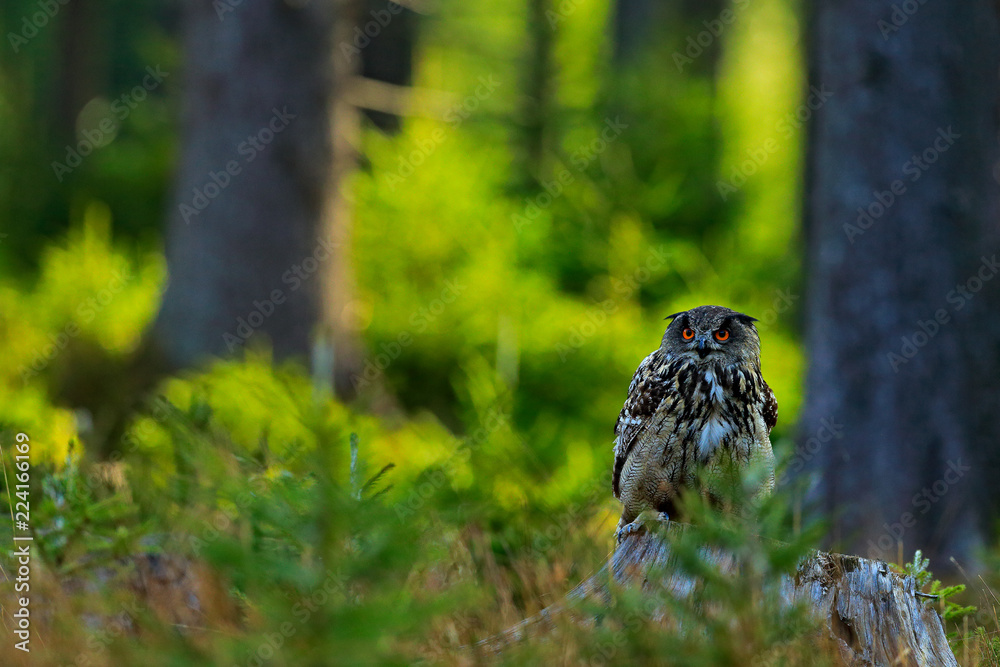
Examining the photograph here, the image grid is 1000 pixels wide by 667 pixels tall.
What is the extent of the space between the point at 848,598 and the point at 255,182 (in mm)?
6913

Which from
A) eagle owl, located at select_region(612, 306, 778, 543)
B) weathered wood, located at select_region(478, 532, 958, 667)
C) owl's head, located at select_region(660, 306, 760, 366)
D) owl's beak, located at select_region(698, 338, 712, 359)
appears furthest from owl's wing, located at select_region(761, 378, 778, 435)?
weathered wood, located at select_region(478, 532, 958, 667)

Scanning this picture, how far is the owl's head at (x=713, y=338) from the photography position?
3146 millimetres

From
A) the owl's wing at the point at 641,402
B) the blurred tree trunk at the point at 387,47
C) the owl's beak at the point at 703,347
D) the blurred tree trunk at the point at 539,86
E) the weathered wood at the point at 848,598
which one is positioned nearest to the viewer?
the weathered wood at the point at 848,598

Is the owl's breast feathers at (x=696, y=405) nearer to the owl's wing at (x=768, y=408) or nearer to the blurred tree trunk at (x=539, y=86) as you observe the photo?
the owl's wing at (x=768, y=408)

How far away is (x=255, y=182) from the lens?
8531 millimetres

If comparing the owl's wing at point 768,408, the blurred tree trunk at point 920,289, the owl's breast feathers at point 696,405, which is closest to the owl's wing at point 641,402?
the owl's breast feathers at point 696,405

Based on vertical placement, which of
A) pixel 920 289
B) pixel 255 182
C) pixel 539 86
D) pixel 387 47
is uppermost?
pixel 387 47

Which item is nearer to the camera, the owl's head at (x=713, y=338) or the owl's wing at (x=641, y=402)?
the owl's head at (x=713, y=338)

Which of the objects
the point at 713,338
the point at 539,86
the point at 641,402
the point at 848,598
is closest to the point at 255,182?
the point at 539,86

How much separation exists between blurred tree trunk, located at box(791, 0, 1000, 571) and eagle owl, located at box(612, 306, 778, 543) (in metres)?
2.84

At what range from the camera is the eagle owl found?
3.13 meters

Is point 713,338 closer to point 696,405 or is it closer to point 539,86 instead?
point 696,405

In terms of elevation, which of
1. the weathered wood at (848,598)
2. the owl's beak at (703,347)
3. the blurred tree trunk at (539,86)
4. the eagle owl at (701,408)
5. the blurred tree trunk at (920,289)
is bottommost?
the weathered wood at (848,598)

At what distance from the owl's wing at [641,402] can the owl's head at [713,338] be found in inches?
4.4
